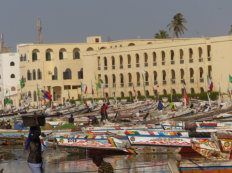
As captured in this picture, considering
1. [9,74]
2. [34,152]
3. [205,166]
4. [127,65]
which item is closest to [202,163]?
[205,166]

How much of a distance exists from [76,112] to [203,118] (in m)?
22.4

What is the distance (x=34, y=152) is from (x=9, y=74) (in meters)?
94.3

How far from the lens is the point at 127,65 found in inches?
3278

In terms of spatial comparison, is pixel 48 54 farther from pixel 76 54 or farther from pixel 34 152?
pixel 34 152

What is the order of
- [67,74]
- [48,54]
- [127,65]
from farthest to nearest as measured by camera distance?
1. [48,54]
2. [67,74]
3. [127,65]

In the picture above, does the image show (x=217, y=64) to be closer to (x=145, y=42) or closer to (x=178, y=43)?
(x=178, y=43)

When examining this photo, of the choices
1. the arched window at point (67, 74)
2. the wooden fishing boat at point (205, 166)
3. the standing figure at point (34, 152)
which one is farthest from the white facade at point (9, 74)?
the wooden fishing boat at point (205, 166)

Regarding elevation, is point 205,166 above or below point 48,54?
below

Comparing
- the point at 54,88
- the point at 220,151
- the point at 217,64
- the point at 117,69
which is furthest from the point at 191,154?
the point at 54,88

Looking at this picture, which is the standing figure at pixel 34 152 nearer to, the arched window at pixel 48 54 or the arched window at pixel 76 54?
the arched window at pixel 48 54

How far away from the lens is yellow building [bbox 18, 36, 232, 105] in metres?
74.2

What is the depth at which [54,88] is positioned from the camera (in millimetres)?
94000

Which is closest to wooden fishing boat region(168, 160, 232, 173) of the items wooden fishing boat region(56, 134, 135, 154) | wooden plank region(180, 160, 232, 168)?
wooden plank region(180, 160, 232, 168)

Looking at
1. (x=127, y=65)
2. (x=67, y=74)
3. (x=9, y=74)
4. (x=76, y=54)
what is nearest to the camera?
(x=127, y=65)
